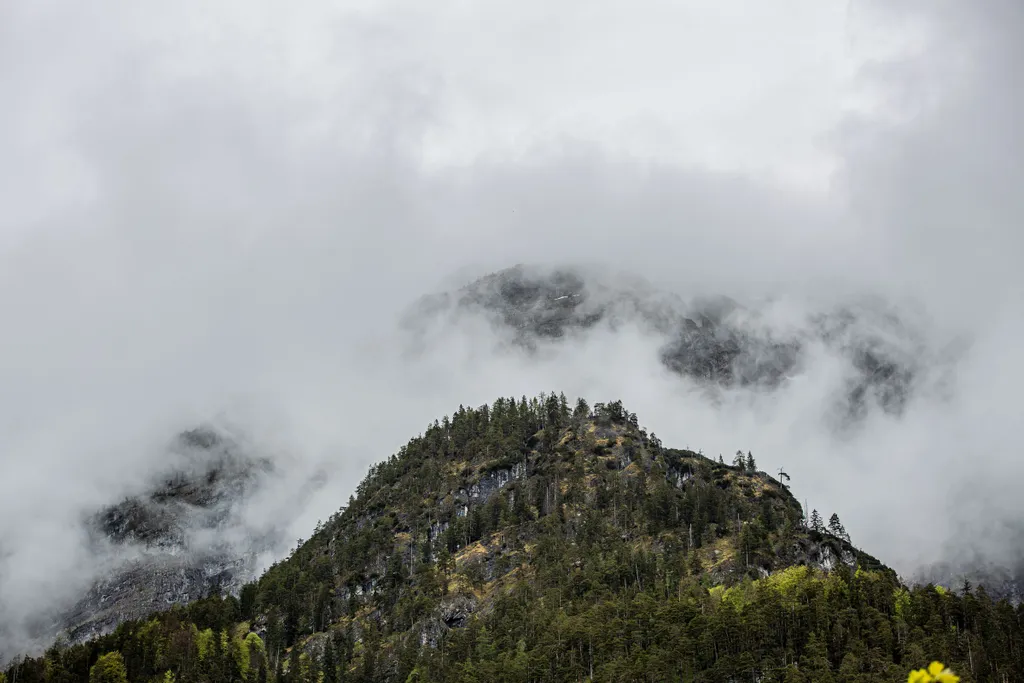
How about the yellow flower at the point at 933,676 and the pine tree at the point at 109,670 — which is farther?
the pine tree at the point at 109,670

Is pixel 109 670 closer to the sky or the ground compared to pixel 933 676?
closer to the sky

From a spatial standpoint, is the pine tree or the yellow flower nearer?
the yellow flower

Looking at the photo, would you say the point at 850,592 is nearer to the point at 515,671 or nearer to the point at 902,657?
the point at 902,657

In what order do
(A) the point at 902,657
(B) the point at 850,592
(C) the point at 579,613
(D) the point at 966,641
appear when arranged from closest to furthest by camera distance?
(A) the point at 902,657 < (D) the point at 966,641 < (B) the point at 850,592 < (C) the point at 579,613

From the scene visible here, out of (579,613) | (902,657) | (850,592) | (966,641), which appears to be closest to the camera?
(902,657)

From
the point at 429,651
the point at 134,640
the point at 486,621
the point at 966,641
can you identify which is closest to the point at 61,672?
the point at 134,640

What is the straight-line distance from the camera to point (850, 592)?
16550cm

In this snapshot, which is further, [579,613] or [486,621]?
[486,621]

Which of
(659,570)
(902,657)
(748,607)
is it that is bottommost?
(902,657)

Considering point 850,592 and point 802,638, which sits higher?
point 850,592

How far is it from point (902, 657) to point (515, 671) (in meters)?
67.8

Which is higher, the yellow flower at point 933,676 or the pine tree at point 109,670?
the pine tree at point 109,670

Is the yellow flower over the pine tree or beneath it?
beneath

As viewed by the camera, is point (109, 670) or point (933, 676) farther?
point (109, 670)
